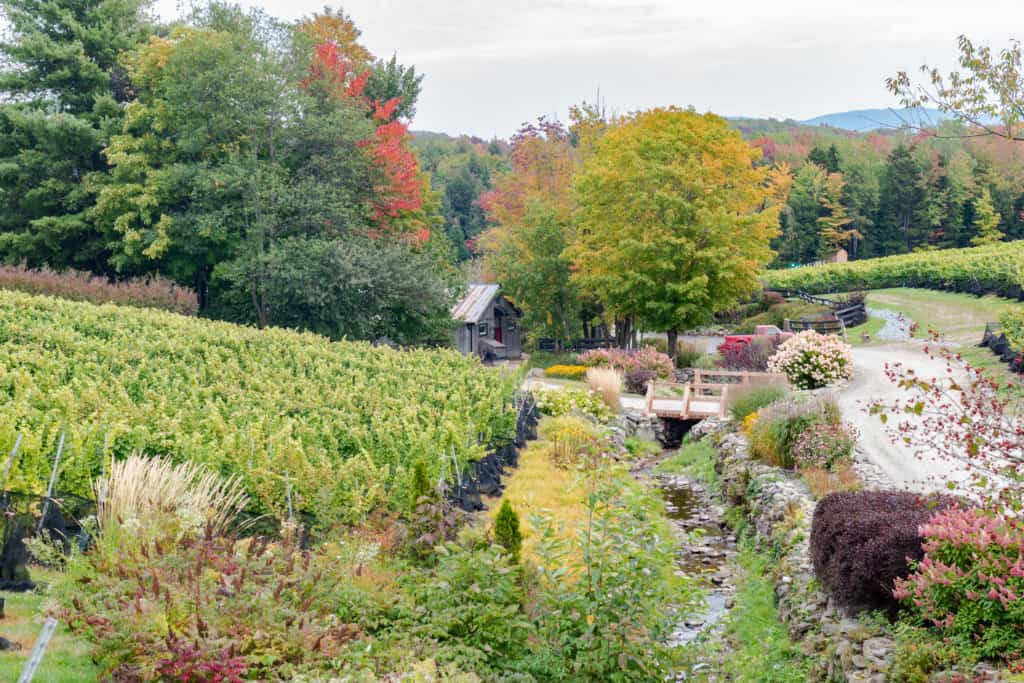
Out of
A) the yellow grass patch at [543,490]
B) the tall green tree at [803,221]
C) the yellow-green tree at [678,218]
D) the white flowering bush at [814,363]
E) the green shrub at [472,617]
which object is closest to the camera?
the green shrub at [472,617]

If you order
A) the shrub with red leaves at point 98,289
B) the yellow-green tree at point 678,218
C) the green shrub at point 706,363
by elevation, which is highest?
the yellow-green tree at point 678,218

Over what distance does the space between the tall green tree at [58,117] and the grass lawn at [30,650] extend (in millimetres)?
23830

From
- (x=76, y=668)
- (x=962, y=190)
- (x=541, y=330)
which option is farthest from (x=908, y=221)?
(x=76, y=668)

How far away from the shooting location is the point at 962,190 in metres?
65.9

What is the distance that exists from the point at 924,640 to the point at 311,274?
21.0 meters

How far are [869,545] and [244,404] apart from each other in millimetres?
8636

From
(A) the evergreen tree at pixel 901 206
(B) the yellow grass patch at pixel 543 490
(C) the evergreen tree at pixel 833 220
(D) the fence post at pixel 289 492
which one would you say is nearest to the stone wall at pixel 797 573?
(B) the yellow grass patch at pixel 543 490

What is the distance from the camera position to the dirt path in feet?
43.8

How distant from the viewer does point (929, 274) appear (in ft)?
160

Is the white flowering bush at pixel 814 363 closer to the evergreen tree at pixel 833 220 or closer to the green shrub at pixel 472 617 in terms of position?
the green shrub at pixel 472 617

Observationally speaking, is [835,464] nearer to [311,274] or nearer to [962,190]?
[311,274]

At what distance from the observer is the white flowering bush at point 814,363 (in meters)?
24.5

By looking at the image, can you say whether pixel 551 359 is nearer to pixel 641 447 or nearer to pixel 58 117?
pixel 641 447

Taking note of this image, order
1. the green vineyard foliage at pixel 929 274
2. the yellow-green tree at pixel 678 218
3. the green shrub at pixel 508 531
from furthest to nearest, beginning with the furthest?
1. the green vineyard foliage at pixel 929 274
2. the yellow-green tree at pixel 678 218
3. the green shrub at pixel 508 531
